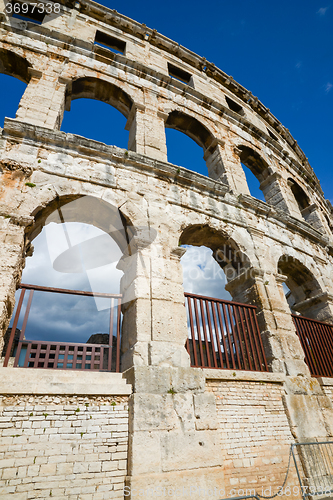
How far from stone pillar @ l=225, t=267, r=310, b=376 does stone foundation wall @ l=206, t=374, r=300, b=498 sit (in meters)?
0.62

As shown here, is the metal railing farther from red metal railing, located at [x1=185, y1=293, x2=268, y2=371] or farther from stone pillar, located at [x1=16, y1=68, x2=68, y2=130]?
stone pillar, located at [x1=16, y1=68, x2=68, y2=130]

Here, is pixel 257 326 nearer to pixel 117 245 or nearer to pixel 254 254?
pixel 254 254

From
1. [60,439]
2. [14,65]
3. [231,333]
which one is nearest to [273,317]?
[231,333]

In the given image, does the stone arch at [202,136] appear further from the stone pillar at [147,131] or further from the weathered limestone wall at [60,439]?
the weathered limestone wall at [60,439]

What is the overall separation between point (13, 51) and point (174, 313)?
690cm

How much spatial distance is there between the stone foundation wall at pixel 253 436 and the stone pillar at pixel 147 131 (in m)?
4.90

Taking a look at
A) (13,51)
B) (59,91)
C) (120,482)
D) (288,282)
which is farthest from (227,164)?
(120,482)

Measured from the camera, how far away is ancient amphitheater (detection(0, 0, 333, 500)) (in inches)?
121

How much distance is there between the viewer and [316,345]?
609 centimetres

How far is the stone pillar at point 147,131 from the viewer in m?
6.39

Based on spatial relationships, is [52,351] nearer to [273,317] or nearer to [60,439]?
[60,439]

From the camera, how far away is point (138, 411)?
3309 millimetres

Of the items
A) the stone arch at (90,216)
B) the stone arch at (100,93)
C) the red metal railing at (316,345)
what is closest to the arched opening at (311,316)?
the red metal railing at (316,345)

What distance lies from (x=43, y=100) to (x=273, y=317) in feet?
21.1
